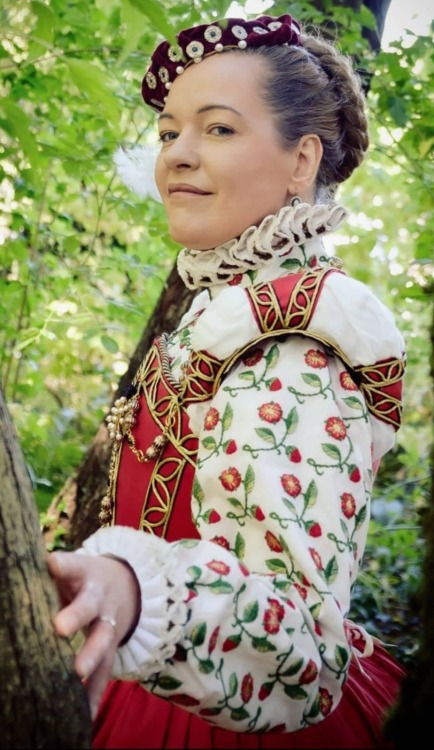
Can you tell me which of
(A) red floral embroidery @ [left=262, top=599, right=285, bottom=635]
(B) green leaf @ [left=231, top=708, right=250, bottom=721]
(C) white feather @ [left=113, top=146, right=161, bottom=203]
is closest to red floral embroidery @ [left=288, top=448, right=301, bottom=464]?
(A) red floral embroidery @ [left=262, top=599, right=285, bottom=635]

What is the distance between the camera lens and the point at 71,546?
247 cm

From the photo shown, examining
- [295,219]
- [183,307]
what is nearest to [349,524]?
[295,219]

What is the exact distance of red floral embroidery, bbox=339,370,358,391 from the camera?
1.20 m

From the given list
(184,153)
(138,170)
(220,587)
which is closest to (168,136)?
(184,153)

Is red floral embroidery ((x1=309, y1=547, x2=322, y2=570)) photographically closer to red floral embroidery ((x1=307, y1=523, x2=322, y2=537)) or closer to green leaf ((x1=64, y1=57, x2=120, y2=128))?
red floral embroidery ((x1=307, y1=523, x2=322, y2=537))

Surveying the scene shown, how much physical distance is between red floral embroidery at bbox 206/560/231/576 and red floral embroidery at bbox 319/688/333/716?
0.78ft

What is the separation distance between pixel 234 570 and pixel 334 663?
0.68 feet

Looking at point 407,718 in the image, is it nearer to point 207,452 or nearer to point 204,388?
point 207,452

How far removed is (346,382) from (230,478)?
24 cm

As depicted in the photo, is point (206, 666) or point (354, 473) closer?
point (206, 666)

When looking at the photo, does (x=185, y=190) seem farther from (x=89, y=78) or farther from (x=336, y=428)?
(x=336, y=428)

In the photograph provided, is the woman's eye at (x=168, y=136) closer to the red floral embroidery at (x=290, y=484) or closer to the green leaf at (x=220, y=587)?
the red floral embroidery at (x=290, y=484)

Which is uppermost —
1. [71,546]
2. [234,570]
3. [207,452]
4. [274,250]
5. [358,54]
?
[358,54]

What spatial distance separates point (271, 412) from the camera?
1.12 metres
